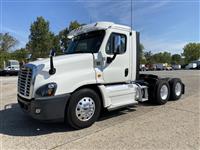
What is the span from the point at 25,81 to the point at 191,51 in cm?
9362

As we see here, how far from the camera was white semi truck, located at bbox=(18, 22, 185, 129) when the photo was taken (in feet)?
15.4

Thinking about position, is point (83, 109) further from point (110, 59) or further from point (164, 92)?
point (164, 92)

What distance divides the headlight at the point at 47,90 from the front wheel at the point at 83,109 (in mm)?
487

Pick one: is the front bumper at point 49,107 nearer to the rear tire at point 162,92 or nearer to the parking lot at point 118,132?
the parking lot at point 118,132

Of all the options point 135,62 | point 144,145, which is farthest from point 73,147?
point 135,62

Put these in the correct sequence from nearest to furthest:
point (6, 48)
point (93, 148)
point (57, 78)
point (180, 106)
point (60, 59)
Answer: point (93, 148), point (57, 78), point (60, 59), point (180, 106), point (6, 48)

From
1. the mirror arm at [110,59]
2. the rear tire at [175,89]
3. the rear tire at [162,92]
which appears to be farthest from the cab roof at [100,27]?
the rear tire at [175,89]

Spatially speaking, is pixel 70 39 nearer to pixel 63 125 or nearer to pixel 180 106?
pixel 63 125

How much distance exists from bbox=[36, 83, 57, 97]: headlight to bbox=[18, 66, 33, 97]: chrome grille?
358 mm

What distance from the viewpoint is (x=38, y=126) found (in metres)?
5.38

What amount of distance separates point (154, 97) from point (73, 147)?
13.2ft

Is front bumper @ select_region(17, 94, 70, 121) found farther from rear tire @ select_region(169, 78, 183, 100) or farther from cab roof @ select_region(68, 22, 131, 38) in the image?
rear tire @ select_region(169, 78, 183, 100)

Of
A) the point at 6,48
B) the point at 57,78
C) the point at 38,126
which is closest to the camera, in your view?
the point at 57,78

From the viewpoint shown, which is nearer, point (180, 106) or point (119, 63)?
point (119, 63)
